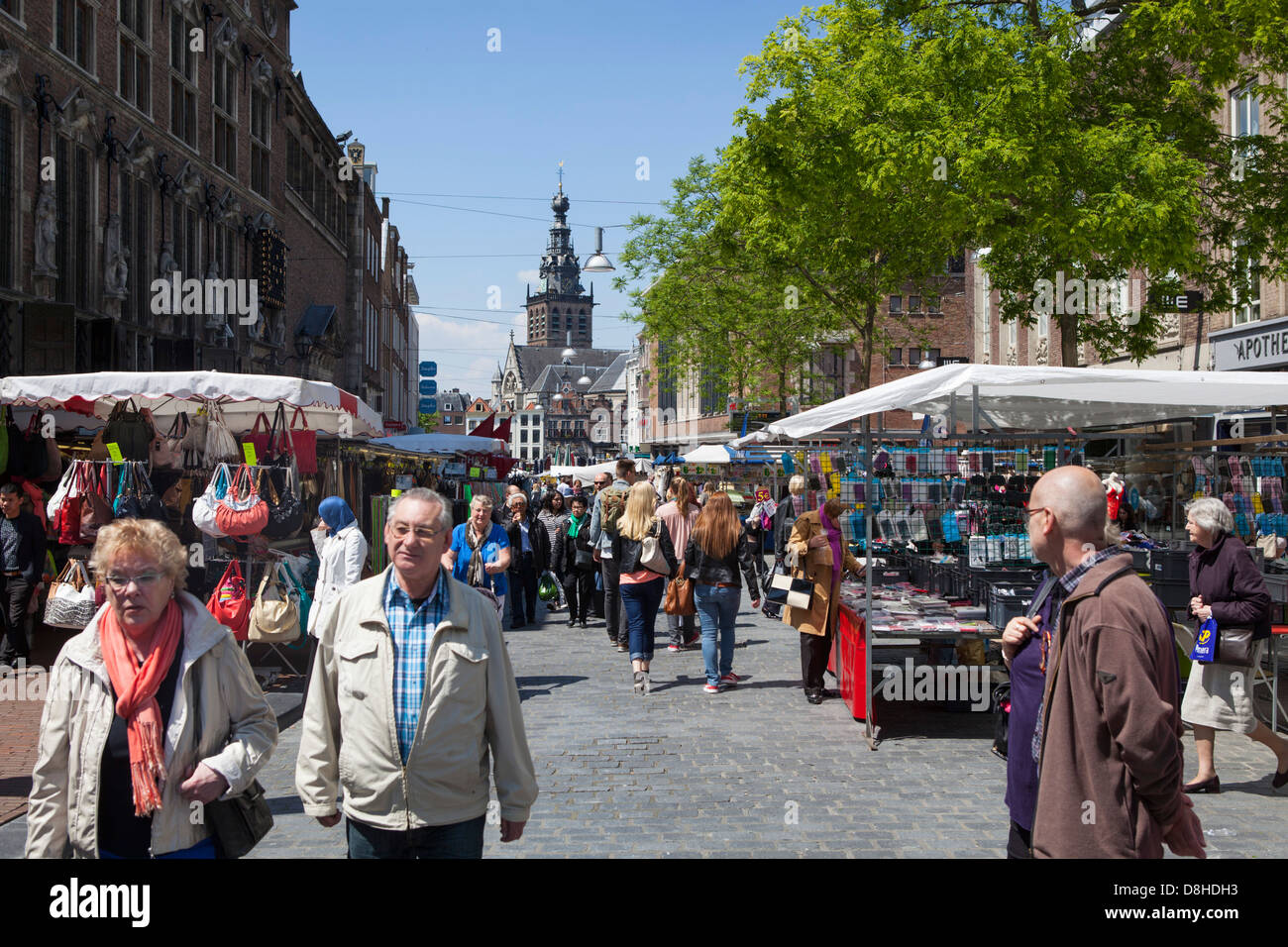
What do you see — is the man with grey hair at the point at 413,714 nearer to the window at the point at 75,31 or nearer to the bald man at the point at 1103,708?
the bald man at the point at 1103,708

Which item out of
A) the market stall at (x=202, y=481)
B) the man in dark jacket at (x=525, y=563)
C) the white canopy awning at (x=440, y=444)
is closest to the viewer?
the market stall at (x=202, y=481)

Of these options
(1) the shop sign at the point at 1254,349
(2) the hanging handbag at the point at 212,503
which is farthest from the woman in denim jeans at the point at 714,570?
(1) the shop sign at the point at 1254,349

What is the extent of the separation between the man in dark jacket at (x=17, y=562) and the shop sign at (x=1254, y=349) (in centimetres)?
2007

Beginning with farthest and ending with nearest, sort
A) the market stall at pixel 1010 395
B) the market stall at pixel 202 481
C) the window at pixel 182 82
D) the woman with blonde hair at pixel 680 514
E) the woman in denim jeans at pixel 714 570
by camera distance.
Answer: the window at pixel 182 82, the woman with blonde hair at pixel 680 514, the woman in denim jeans at pixel 714 570, the market stall at pixel 202 481, the market stall at pixel 1010 395

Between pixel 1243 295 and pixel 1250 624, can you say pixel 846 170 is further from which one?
pixel 1250 624

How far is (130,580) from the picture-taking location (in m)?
3.53

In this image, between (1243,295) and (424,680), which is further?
(1243,295)

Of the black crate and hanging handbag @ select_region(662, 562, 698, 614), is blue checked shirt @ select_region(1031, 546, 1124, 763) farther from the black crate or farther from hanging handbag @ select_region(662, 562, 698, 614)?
hanging handbag @ select_region(662, 562, 698, 614)

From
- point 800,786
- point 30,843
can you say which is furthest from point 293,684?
point 30,843

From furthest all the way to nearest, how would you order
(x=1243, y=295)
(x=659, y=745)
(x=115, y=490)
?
(x=1243, y=295)
(x=115, y=490)
(x=659, y=745)

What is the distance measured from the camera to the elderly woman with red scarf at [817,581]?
9852 millimetres

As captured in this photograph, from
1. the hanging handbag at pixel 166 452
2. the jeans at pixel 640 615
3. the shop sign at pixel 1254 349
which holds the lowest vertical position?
the jeans at pixel 640 615

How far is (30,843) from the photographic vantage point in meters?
3.50
